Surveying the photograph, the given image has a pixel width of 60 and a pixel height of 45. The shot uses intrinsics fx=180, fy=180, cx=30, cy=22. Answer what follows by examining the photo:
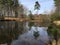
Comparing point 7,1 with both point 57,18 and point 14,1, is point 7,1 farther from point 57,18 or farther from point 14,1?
point 57,18

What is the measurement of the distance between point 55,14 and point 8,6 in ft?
86.6

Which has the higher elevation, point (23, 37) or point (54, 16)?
point (54, 16)

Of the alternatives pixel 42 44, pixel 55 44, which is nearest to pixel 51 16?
pixel 42 44

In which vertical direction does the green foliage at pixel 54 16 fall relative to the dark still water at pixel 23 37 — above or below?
above

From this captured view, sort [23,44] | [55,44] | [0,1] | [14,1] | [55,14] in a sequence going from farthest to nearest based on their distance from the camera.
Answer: [14,1], [0,1], [55,14], [23,44], [55,44]

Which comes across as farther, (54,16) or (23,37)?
(54,16)

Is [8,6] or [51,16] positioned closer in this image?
[51,16]

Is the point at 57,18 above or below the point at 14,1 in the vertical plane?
below

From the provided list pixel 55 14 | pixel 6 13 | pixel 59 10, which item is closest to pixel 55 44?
pixel 55 14

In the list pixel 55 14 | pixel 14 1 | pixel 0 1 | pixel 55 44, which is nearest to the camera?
pixel 55 44

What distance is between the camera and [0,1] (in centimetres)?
5209

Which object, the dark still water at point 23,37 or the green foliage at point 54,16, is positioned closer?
the dark still water at point 23,37

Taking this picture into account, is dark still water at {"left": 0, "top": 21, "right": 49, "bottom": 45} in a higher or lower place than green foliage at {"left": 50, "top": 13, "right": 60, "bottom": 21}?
lower

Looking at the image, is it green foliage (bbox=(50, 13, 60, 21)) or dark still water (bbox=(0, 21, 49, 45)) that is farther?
green foliage (bbox=(50, 13, 60, 21))
